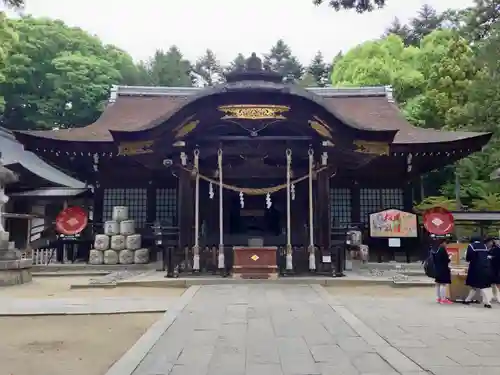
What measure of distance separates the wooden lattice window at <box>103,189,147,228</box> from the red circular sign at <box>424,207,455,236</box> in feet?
31.2

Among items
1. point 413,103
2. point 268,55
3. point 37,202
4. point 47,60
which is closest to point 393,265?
point 413,103

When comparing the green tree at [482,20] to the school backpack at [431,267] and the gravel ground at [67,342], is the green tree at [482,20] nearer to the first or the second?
the school backpack at [431,267]

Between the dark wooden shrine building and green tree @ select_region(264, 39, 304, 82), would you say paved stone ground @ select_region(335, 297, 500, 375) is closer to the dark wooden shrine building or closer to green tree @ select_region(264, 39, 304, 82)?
the dark wooden shrine building

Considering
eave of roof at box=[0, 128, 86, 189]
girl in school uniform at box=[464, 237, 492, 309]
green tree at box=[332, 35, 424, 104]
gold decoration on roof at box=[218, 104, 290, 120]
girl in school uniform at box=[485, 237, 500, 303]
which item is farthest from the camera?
green tree at box=[332, 35, 424, 104]

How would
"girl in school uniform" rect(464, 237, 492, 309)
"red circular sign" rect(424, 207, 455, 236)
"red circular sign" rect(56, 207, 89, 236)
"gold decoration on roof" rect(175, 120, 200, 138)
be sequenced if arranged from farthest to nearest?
"red circular sign" rect(56, 207, 89, 236) < "red circular sign" rect(424, 207, 455, 236) < "gold decoration on roof" rect(175, 120, 200, 138) < "girl in school uniform" rect(464, 237, 492, 309)

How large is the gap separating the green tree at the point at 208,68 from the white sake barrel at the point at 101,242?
147 feet

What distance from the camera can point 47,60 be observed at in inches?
1294

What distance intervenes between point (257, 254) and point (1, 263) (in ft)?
19.4

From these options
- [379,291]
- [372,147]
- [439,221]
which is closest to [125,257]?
[372,147]

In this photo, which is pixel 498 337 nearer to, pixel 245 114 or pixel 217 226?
pixel 245 114

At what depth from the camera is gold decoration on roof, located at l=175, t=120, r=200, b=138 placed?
12.8 m

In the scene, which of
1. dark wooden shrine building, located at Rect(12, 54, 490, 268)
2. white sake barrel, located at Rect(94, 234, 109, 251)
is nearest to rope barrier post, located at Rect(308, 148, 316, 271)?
dark wooden shrine building, located at Rect(12, 54, 490, 268)

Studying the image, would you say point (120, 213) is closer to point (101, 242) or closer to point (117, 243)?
point (117, 243)

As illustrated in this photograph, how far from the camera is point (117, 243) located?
15633 millimetres
